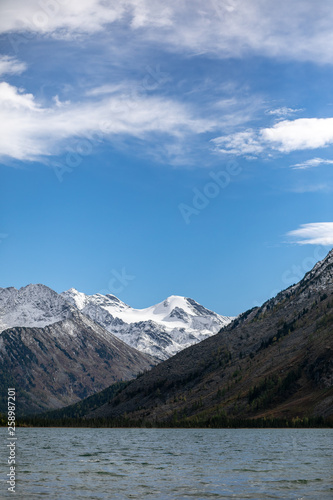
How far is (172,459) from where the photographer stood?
360 ft

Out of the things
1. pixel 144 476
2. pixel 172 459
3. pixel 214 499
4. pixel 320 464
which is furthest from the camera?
pixel 172 459

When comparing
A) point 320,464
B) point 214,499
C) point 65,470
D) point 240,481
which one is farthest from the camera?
point 320,464

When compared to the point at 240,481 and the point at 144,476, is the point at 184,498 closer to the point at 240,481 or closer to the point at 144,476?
the point at 240,481

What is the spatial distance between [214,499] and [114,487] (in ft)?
48.1

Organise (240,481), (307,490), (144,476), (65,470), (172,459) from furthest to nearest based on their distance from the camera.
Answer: (172,459) < (65,470) < (144,476) < (240,481) < (307,490)

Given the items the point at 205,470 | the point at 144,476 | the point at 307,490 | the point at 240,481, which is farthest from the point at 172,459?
the point at 307,490

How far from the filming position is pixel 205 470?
87.5 metres

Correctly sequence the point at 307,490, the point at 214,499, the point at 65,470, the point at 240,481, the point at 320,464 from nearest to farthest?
the point at 214,499 → the point at 307,490 → the point at 240,481 → the point at 65,470 → the point at 320,464

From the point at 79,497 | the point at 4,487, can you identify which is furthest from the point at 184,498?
the point at 4,487

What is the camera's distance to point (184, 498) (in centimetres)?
5925

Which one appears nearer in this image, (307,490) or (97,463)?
(307,490)

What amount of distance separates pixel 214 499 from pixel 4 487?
2335 cm

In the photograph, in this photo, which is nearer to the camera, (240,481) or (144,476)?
(240,481)

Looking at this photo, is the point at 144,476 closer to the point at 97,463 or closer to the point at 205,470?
the point at 205,470
